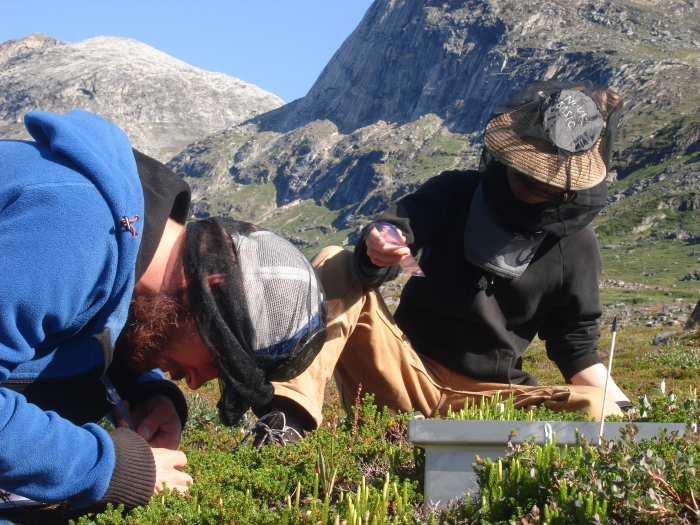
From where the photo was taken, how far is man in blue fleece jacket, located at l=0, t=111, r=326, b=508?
6.46 ft

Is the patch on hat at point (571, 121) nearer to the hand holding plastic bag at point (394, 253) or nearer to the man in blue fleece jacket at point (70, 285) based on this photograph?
the hand holding plastic bag at point (394, 253)

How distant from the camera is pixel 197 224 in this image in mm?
2441

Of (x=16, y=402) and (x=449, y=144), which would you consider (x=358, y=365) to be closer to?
(x=16, y=402)

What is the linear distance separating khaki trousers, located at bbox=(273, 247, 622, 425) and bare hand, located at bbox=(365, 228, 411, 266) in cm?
19

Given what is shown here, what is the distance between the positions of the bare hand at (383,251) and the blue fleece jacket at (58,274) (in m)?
1.36

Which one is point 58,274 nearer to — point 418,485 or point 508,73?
point 418,485

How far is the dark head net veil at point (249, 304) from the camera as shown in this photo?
7.43 feet

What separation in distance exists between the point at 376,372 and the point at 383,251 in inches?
28.6

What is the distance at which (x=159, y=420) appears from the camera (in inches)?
118

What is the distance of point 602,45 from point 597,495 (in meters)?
177

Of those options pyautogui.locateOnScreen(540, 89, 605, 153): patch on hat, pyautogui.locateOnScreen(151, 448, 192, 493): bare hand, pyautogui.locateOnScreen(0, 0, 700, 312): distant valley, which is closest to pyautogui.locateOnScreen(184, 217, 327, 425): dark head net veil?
pyautogui.locateOnScreen(151, 448, 192, 493): bare hand

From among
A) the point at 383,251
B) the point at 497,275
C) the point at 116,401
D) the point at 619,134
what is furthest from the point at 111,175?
the point at 619,134

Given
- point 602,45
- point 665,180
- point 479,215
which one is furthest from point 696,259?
point 602,45

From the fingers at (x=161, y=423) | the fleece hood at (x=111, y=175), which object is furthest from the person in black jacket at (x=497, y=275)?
the fleece hood at (x=111, y=175)
